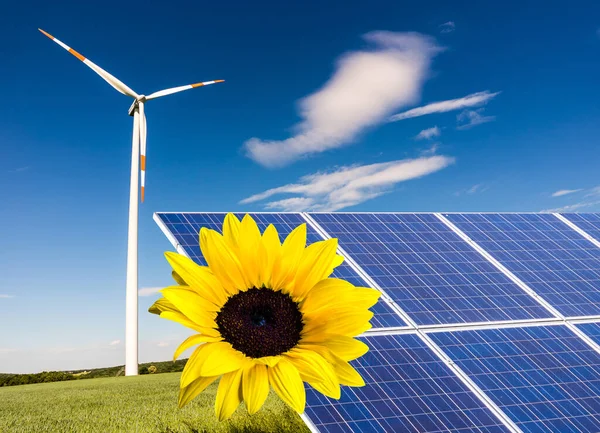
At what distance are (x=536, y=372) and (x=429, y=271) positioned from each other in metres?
3.82

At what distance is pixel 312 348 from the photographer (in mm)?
1596

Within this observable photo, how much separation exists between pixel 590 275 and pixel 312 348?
Answer: 651 inches

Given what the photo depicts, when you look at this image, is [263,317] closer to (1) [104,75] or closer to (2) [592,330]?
(2) [592,330]

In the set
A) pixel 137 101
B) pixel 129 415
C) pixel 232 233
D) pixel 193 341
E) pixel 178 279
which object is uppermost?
pixel 137 101

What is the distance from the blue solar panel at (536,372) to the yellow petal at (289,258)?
915cm

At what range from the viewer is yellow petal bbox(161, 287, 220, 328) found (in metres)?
1.54

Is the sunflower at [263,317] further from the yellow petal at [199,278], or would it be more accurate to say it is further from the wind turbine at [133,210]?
the wind turbine at [133,210]

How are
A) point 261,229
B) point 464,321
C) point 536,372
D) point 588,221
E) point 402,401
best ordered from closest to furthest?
point 402,401 → point 536,372 → point 464,321 → point 261,229 → point 588,221

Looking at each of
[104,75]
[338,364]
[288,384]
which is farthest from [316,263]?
[104,75]

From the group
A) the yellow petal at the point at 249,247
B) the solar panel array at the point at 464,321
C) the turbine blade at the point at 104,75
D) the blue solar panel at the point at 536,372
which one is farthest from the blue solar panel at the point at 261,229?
the turbine blade at the point at 104,75

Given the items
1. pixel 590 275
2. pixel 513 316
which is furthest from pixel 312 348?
pixel 590 275

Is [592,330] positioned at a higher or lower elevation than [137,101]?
lower

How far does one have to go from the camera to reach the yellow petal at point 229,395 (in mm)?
1380

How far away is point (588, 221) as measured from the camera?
20359mm
